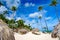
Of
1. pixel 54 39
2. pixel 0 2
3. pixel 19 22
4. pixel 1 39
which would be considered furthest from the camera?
pixel 19 22

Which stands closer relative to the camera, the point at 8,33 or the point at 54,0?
the point at 8,33

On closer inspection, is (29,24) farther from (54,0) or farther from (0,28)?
(0,28)

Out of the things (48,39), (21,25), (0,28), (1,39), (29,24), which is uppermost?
(29,24)

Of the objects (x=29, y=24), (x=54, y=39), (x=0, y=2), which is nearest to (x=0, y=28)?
(x=54, y=39)

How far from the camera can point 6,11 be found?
141 feet

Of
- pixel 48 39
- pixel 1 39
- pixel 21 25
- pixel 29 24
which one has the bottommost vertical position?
pixel 1 39

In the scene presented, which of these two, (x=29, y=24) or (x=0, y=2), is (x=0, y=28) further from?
(x=29, y=24)

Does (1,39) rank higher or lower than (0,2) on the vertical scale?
lower

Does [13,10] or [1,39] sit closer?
[1,39]

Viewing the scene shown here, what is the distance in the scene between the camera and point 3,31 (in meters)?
9.12

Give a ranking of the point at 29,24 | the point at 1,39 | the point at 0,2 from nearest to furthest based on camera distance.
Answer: the point at 1,39 < the point at 0,2 < the point at 29,24

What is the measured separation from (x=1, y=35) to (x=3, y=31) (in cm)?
33

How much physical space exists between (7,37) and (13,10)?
33.4m

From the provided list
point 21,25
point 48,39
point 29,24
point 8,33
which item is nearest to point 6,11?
point 21,25
